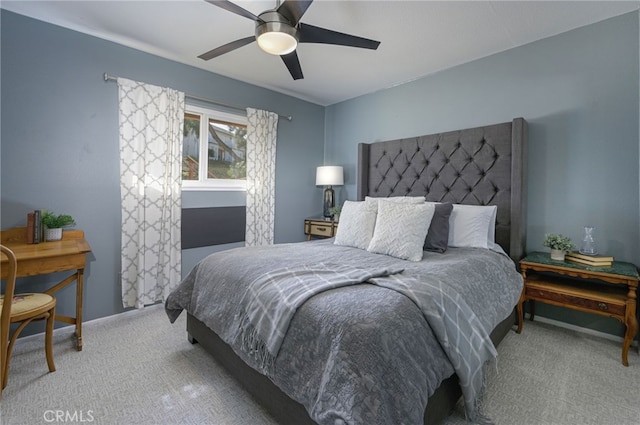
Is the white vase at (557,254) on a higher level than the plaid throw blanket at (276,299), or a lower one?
higher

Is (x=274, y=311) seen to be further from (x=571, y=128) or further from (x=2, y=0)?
(x=2, y=0)

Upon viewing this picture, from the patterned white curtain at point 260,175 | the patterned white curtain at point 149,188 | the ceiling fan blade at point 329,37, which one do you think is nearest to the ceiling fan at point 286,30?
the ceiling fan blade at point 329,37

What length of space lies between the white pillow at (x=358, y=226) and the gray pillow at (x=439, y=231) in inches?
18.8

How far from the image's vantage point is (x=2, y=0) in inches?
85.0

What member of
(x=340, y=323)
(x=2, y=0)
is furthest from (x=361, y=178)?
(x=2, y=0)

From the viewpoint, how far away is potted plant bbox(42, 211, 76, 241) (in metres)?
2.34

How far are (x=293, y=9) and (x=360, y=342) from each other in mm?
1823

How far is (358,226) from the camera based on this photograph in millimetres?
2646

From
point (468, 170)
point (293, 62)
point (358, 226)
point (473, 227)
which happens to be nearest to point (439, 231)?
point (473, 227)

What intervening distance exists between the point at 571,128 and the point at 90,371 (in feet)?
13.6

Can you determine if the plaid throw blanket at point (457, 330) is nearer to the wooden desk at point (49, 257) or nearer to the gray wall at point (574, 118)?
the gray wall at point (574, 118)

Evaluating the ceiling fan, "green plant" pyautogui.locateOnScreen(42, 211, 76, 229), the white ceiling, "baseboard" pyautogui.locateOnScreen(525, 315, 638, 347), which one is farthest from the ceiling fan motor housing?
"baseboard" pyautogui.locateOnScreen(525, 315, 638, 347)

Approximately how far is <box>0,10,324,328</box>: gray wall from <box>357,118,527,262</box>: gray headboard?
2397mm

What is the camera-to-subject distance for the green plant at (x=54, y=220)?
2.34m
